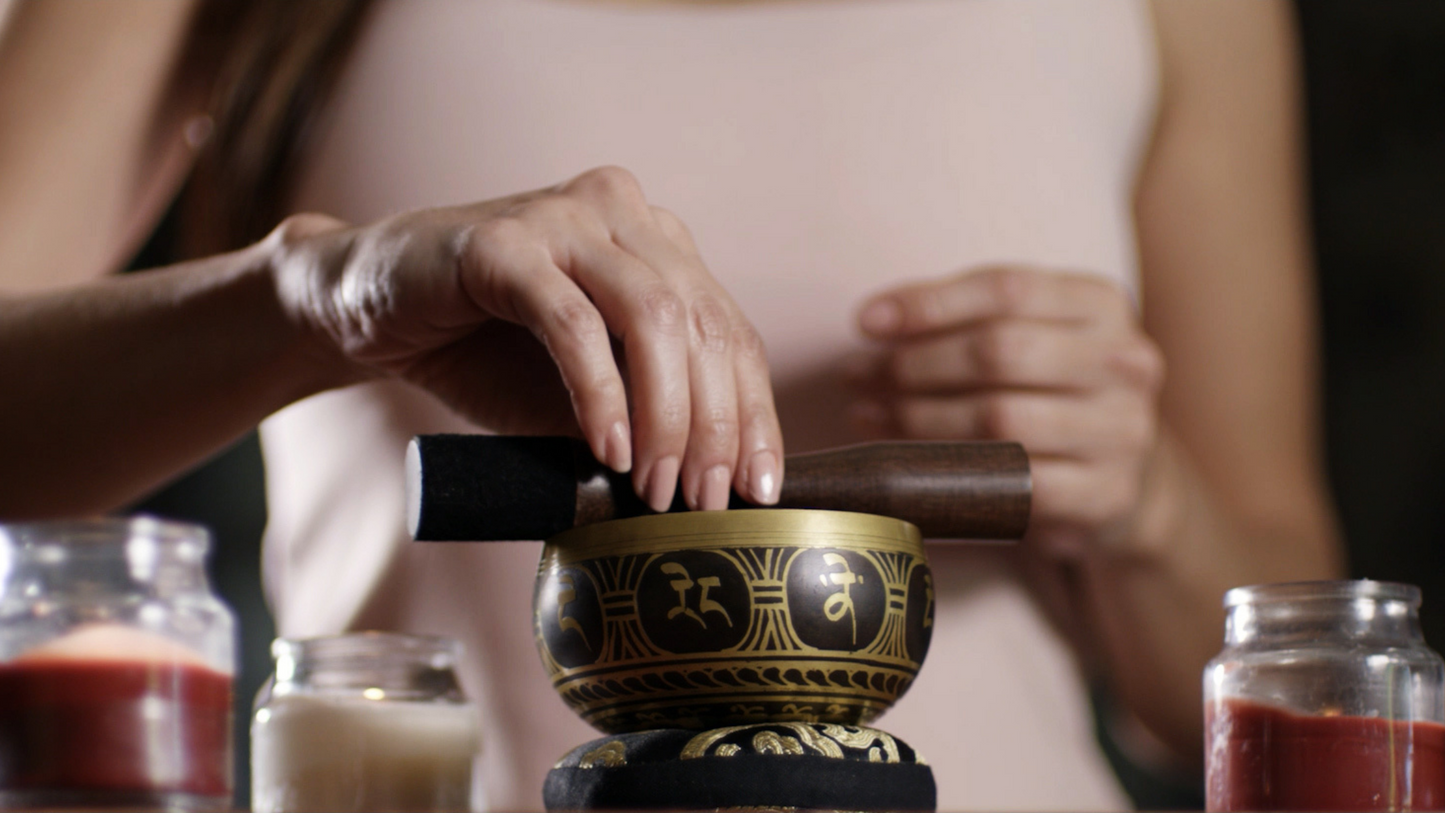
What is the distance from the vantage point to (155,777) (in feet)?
1.23

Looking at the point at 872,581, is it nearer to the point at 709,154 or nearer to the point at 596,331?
the point at 596,331

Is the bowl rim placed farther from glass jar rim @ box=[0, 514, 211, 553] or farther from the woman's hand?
glass jar rim @ box=[0, 514, 211, 553]

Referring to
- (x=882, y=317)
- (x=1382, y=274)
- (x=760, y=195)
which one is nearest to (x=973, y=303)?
(x=882, y=317)

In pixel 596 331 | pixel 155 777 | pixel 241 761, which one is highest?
pixel 596 331

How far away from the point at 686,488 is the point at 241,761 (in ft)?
3.73

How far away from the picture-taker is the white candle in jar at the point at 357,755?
464 mm

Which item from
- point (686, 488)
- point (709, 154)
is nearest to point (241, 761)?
point (709, 154)

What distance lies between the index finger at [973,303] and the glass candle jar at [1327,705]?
305mm

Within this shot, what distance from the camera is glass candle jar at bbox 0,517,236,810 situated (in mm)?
367

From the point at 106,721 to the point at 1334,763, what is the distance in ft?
1.26

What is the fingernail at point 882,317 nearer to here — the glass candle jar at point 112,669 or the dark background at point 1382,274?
the glass candle jar at point 112,669

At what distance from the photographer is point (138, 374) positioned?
2.05 feet

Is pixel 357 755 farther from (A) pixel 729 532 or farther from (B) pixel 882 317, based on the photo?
(B) pixel 882 317

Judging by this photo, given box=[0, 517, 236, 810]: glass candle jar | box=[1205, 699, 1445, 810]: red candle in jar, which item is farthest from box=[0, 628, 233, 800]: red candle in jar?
box=[1205, 699, 1445, 810]: red candle in jar
